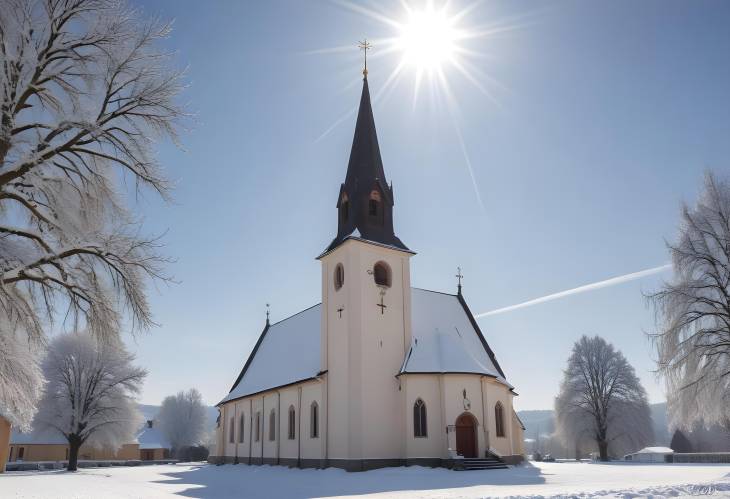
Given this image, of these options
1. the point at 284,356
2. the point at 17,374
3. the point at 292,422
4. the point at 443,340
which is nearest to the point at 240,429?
the point at 284,356

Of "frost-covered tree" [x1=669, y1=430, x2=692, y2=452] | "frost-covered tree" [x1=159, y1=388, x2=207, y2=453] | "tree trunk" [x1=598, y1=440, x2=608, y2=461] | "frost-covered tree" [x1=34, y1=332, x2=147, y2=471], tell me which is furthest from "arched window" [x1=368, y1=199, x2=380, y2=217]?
"frost-covered tree" [x1=159, y1=388, x2=207, y2=453]

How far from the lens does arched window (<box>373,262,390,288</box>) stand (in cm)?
3369

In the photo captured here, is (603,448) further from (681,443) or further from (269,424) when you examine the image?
(269,424)

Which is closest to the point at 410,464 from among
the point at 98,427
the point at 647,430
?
the point at 98,427

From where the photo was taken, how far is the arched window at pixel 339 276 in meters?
33.6

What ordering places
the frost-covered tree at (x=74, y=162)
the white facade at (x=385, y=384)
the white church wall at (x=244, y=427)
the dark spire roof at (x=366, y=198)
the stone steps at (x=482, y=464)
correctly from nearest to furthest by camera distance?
the frost-covered tree at (x=74, y=162) → the stone steps at (x=482, y=464) → the white facade at (x=385, y=384) → the dark spire roof at (x=366, y=198) → the white church wall at (x=244, y=427)

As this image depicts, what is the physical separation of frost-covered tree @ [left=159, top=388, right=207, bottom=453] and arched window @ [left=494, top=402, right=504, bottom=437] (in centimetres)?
7647

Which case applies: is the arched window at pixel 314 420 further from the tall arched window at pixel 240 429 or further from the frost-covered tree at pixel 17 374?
the frost-covered tree at pixel 17 374

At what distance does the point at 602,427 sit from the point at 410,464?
29.7m

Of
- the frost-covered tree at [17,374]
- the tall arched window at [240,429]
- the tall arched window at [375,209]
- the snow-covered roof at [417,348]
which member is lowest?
the tall arched window at [240,429]

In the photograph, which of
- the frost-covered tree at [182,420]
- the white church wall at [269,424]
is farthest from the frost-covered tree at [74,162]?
the frost-covered tree at [182,420]

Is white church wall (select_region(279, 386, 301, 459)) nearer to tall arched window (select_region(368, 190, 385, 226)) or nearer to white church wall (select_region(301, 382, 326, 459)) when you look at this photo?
white church wall (select_region(301, 382, 326, 459))

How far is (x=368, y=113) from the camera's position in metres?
37.4

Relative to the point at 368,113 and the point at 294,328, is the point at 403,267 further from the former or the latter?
the point at 294,328
